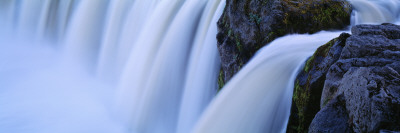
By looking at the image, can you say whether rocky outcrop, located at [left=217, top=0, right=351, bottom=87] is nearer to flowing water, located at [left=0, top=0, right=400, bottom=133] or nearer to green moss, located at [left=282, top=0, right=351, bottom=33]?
green moss, located at [left=282, top=0, right=351, bottom=33]

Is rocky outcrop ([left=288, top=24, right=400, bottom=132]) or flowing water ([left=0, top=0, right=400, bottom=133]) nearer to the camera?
rocky outcrop ([left=288, top=24, right=400, bottom=132])

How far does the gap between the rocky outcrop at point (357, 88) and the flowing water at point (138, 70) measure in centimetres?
47

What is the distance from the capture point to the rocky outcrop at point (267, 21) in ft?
13.0

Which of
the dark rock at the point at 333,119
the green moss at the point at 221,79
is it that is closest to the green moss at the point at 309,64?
the dark rock at the point at 333,119

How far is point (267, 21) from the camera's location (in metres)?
4.02

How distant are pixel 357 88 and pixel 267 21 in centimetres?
244

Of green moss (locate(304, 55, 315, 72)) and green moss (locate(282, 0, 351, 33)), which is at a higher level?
green moss (locate(282, 0, 351, 33))

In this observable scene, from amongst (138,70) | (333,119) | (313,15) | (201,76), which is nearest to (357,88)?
(333,119)

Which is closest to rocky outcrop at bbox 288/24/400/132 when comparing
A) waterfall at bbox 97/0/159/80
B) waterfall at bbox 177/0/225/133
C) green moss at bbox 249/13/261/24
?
green moss at bbox 249/13/261/24

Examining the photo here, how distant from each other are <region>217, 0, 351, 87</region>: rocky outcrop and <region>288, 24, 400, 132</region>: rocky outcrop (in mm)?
1370

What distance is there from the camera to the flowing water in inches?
129

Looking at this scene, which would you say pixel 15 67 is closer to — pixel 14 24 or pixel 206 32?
Answer: pixel 14 24

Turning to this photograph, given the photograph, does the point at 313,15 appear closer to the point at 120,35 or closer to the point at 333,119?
the point at 333,119

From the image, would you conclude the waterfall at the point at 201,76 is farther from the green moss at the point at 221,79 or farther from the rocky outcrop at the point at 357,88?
the rocky outcrop at the point at 357,88
